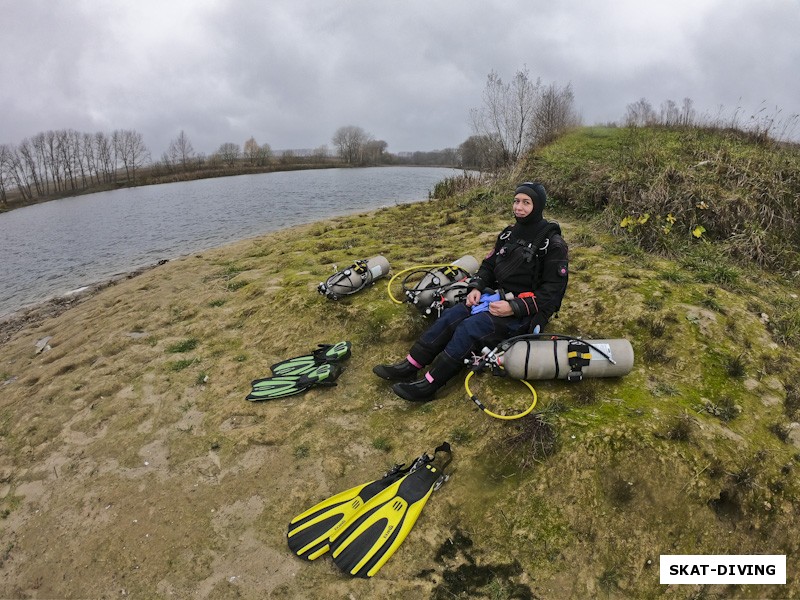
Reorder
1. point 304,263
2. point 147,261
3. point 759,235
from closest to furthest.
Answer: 1. point 759,235
2. point 304,263
3. point 147,261

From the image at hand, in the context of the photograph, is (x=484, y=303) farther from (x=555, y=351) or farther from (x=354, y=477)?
(x=354, y=477)

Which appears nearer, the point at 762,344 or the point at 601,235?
the point at 762,344

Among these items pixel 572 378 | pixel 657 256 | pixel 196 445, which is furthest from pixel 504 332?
pixel 657 256

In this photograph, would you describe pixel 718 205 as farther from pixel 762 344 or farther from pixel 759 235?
pixel 762 344

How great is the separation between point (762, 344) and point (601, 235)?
14.3 feet

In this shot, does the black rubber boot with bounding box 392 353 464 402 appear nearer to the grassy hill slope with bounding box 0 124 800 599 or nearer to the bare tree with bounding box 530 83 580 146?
the grassy hill slope with bounding box 0 124 800 599

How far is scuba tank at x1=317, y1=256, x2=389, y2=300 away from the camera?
7375 millimetres

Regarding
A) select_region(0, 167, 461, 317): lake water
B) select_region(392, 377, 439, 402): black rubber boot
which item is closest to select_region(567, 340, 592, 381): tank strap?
select_region(392, 377, 439, 402): black rubber boot

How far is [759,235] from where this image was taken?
754cm

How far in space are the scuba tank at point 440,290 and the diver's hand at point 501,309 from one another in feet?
4.02

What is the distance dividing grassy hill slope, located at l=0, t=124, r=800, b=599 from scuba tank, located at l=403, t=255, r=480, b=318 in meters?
0.43

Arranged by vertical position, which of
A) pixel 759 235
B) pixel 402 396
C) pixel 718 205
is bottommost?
pixel 402 396

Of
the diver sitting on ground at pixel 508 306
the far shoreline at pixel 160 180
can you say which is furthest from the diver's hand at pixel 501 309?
the far shoreline at pixel 160 180

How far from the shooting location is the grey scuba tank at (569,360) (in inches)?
172
